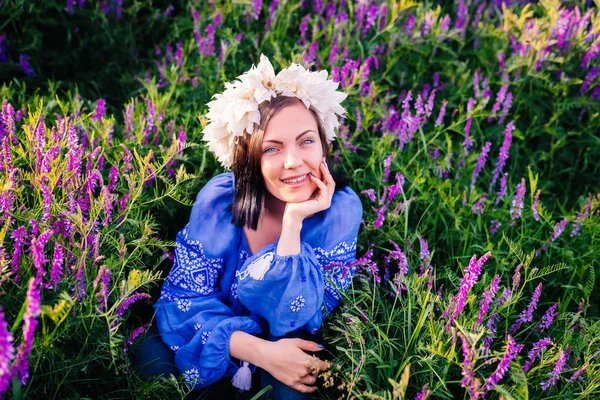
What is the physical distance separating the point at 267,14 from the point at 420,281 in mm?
2704

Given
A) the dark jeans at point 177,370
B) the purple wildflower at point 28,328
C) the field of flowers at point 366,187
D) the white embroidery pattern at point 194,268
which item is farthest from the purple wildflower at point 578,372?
the purple wildflower at point 28,328

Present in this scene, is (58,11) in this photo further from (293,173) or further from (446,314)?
(446,314)

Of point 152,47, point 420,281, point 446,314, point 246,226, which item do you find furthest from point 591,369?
point 152,47

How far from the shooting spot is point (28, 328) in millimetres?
1327

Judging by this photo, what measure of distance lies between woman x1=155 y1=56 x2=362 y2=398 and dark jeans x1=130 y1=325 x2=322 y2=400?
→ 0.6 inches

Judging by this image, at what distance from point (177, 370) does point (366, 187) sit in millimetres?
1476

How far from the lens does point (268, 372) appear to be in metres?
2.25

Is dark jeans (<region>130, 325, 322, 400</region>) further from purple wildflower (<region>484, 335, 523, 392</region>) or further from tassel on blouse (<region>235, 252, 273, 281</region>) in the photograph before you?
purple wildflower (<region>484, 335, 523, 392</region>)

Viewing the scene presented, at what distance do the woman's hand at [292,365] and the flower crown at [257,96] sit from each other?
35.8 inches

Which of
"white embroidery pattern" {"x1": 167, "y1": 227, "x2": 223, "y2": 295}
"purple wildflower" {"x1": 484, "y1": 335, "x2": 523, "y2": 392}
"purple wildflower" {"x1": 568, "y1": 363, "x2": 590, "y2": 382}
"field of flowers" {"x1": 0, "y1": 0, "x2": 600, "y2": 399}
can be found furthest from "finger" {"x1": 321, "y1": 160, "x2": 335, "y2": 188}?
"purple wildflower" {"x1": 568, "y1": 363, "x2": 590, "y2": 382}

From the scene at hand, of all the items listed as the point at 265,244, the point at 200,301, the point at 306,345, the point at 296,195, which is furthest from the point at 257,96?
the point at 306,345

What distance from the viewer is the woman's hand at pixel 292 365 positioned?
2.14m

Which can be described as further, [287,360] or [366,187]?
[366,187]

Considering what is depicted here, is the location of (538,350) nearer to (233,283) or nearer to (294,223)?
(294,223)
